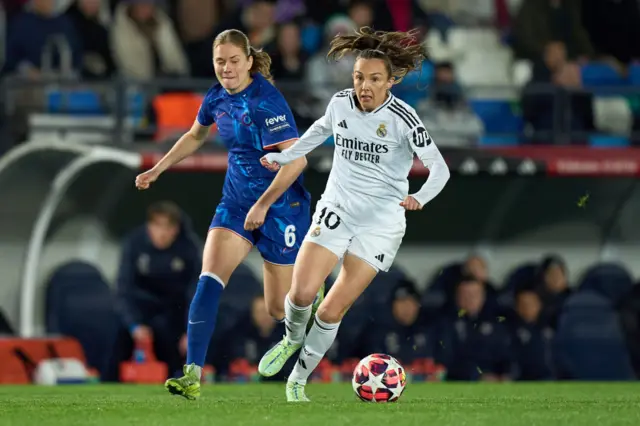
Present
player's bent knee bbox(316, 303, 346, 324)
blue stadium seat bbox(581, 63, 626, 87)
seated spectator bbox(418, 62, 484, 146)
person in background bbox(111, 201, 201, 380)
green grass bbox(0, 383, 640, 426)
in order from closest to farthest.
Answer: green grass bbox(0, 383, 640, 426) < player's bent knee bbox(316, 303, 346, 324) < person in background bbox(111, 201, 201, 380) < seated spectator bbox(418, 62, 484, 146) < blue stadium seat bbox(581, 63, 626, 87)

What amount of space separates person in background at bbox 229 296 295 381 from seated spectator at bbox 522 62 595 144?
10.7 ft

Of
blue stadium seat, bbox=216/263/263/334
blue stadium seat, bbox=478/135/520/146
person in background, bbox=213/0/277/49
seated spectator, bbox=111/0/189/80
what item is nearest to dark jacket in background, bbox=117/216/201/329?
blue stadium seat, bbox=216/263/263/334

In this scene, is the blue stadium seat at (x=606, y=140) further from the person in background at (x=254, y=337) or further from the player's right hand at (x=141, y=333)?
the player's right hand at (x=141, y=333)

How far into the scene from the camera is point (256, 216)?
33.3 ft

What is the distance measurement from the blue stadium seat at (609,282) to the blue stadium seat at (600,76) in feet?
6.76

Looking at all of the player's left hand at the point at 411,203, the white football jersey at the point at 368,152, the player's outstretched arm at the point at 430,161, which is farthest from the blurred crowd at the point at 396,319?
the player's left hand at the point at 411,203

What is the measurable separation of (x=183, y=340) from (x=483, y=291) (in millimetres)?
2980

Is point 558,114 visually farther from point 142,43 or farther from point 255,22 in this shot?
point 142,43

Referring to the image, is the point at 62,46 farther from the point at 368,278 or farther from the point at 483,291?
the point at 368,278

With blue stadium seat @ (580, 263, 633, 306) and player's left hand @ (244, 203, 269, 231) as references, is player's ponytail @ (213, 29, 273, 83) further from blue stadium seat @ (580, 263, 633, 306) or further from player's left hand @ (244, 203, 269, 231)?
blue stadium seat @ (580, 263, 633, 306)

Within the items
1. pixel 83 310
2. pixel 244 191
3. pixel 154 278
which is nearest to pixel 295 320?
pixel 244 191

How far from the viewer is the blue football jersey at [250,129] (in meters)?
10.4

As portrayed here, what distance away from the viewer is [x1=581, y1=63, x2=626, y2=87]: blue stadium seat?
58.9 feet

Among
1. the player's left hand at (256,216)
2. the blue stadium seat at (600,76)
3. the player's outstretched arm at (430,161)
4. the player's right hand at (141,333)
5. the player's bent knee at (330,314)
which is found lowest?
the player's right hand at (141,333)
